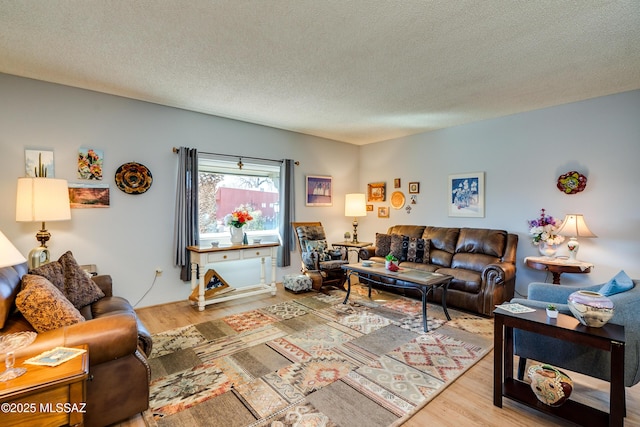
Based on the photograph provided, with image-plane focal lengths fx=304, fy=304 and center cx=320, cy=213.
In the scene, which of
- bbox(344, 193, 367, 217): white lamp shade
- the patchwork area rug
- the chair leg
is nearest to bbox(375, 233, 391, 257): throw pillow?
bbox(344, 193, 367, 217): white lamp shade

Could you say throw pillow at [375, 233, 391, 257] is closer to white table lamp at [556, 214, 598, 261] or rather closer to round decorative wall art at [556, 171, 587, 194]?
white table lamp at [556, 214, 598, 261]

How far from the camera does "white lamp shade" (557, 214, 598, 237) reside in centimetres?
348

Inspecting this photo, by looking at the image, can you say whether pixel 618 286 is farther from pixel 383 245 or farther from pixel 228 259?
pixel 228 259

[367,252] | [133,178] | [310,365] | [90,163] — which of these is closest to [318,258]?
[367,252]

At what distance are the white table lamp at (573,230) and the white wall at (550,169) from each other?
0.28m

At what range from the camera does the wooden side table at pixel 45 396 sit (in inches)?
48.3

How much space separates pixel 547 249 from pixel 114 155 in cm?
552

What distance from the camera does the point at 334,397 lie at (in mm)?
2107

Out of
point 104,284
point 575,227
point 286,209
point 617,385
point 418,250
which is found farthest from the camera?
point 286,209

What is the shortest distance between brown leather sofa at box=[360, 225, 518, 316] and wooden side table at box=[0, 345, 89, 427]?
378 cm

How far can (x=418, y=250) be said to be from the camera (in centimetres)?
467

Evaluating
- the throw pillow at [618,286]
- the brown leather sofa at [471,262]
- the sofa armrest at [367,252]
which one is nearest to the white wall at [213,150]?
the brown leather sofa at [471,262]

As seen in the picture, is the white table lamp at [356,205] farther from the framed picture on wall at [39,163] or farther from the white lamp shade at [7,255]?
the white lamp shade at [7,255]

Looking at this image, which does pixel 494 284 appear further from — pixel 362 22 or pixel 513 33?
pixel 362 22
